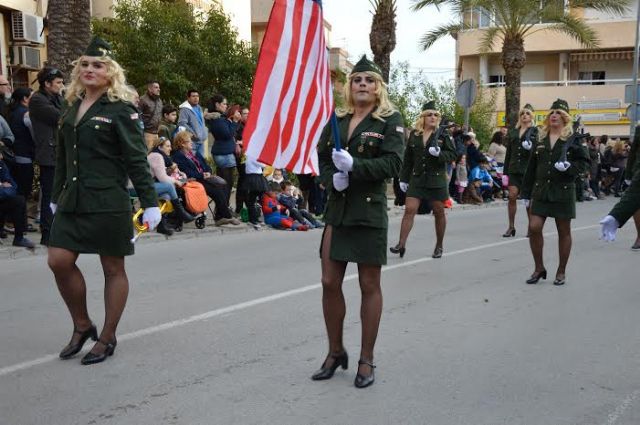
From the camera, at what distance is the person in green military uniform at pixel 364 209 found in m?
4.96

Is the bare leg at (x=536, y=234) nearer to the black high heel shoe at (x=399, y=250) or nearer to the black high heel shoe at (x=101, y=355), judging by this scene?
the black high heel shoe at (x=399, y=250)

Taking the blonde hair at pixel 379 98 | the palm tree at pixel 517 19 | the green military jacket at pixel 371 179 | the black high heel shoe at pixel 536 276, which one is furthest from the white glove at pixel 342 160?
the palm tree at pixel 517 19

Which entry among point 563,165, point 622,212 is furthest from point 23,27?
point 622,212

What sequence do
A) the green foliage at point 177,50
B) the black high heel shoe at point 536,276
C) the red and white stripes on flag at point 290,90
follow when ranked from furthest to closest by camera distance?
1. the green foliage at point 177,50
2. the black high heel shoe at point 536,276
3. the red and white stripes on flag at point 290,90

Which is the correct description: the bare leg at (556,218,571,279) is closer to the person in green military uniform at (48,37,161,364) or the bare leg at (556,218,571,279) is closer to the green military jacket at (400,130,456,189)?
the green military jacket at (400,130,456,189)

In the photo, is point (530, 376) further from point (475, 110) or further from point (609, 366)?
point (475, 110)

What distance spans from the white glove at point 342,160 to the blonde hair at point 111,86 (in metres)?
1.69

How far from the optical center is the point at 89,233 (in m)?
5.36

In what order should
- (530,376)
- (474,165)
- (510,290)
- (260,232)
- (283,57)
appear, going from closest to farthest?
(283,57), (530,376), (510,290), (260,232), (474,165)

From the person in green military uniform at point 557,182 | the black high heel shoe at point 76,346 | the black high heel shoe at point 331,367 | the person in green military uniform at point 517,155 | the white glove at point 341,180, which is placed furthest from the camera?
the person in green military uniform at point 517,155

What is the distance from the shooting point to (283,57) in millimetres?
4578

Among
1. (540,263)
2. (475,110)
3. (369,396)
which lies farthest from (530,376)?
(475,110)

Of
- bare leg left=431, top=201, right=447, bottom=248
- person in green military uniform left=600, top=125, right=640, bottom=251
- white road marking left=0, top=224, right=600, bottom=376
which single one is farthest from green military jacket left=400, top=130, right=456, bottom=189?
person in green military uniform left=600, top=125, right=640, bottom=251

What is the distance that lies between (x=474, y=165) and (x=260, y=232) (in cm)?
966
